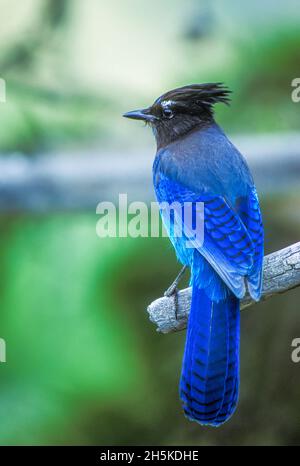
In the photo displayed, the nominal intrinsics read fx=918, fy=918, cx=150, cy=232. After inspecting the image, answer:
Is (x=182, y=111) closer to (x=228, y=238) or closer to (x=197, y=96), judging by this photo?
(x=197, y=96)

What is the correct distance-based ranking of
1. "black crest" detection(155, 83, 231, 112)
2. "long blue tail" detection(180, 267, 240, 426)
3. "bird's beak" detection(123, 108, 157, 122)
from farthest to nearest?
"bird's beak" detection(123, 108, 157, 122), "black crest" detection(155, 83, 231, 112), "long blue tail" detection(180, 267, 240, 426)

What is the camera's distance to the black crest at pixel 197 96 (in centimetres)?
322

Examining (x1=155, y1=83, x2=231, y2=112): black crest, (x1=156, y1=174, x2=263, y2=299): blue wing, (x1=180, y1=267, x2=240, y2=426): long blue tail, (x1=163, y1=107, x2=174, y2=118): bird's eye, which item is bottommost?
(x1=180, y1=267, x2=240, y2=426): long blue tail

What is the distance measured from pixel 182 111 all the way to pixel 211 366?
1.02 m

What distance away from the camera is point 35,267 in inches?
163

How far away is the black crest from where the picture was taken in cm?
322

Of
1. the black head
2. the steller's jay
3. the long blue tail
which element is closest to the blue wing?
the steller's jay

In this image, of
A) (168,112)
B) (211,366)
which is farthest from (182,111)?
(211,366)

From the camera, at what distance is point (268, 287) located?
279 centimetres

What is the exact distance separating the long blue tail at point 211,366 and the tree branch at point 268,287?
0.44ft

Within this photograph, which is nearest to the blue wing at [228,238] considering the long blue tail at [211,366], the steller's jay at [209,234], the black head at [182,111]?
the steller's jay at [209,234]

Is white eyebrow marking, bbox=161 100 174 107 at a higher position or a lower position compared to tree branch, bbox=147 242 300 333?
higher

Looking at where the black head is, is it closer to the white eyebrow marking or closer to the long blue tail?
the white eyebrow marking

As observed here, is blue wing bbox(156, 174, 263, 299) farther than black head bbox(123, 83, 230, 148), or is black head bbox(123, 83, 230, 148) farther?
black head bbox(123, 83, 230, 148)
